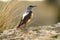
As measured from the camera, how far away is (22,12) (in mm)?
3562

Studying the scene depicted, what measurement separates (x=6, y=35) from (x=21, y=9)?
2.24 ft

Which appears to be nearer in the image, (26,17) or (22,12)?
(26,17)

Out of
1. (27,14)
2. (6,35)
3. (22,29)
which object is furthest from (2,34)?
(27,14)

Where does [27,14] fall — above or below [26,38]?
above

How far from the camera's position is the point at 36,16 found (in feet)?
14.3

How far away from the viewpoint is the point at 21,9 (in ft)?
11.7

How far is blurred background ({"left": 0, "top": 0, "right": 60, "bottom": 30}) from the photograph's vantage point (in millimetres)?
Result: 3177

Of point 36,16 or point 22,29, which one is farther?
point 36,16

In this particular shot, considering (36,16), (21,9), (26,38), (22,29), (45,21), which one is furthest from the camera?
(45,21)

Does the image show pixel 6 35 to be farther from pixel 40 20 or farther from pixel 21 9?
pixel 40 20

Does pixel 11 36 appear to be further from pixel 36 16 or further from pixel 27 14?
pixel 36 16

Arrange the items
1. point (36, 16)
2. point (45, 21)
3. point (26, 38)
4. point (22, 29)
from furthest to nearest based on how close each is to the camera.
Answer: point (45, 21), point (36, 16), point (22, 29), point (26, 38)

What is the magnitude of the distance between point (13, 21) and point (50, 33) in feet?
1.82

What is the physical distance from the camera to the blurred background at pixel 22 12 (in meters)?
3.18
